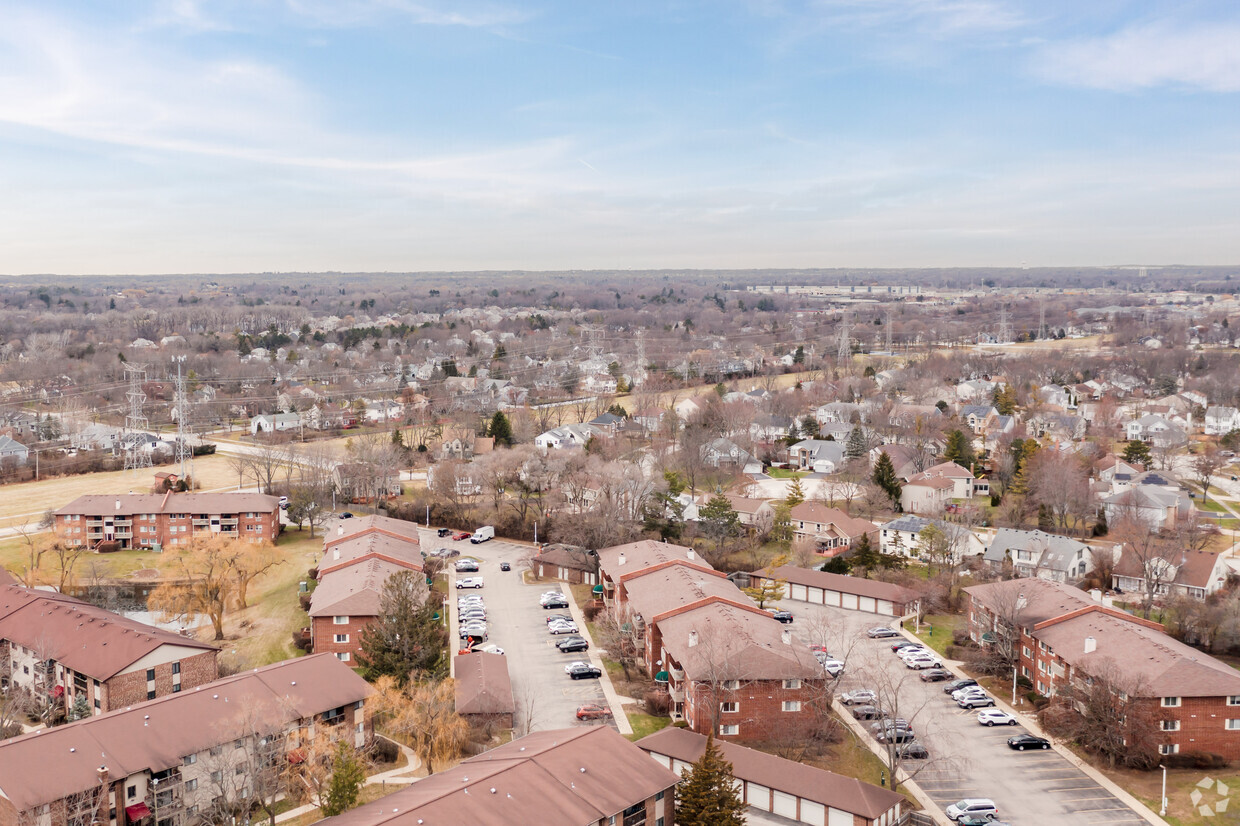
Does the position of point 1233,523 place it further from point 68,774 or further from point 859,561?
point 68,774

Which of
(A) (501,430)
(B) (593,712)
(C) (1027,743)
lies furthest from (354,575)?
(A) (501,430)

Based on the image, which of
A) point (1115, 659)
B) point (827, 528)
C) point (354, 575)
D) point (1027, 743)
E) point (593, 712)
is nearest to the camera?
point (1027, 743)

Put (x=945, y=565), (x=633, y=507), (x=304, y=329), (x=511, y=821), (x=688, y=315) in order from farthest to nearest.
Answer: (x=688, y=315)
(x=304, y=329)
(x=633, y=507)
(x=945, y=565)
(x=511, y=821)

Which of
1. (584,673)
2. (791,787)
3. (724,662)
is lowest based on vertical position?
(584,673)

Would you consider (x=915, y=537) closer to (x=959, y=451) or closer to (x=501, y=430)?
(x=959, y=451)

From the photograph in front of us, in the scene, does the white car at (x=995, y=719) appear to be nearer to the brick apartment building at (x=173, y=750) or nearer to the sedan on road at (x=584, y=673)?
the sedan on road at (x=584, y=673)

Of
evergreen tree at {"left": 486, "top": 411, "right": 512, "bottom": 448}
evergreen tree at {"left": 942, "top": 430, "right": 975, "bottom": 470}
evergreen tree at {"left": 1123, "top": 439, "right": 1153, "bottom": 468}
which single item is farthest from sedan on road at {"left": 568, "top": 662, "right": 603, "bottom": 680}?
evergreen tree at {"left": 1123, "top": 439, "right": 1153, "bottom": 468}

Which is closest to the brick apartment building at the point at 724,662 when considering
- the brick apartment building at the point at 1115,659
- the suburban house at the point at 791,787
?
the suburban house at the point at 791,787

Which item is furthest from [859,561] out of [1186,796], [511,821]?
[511,821]
